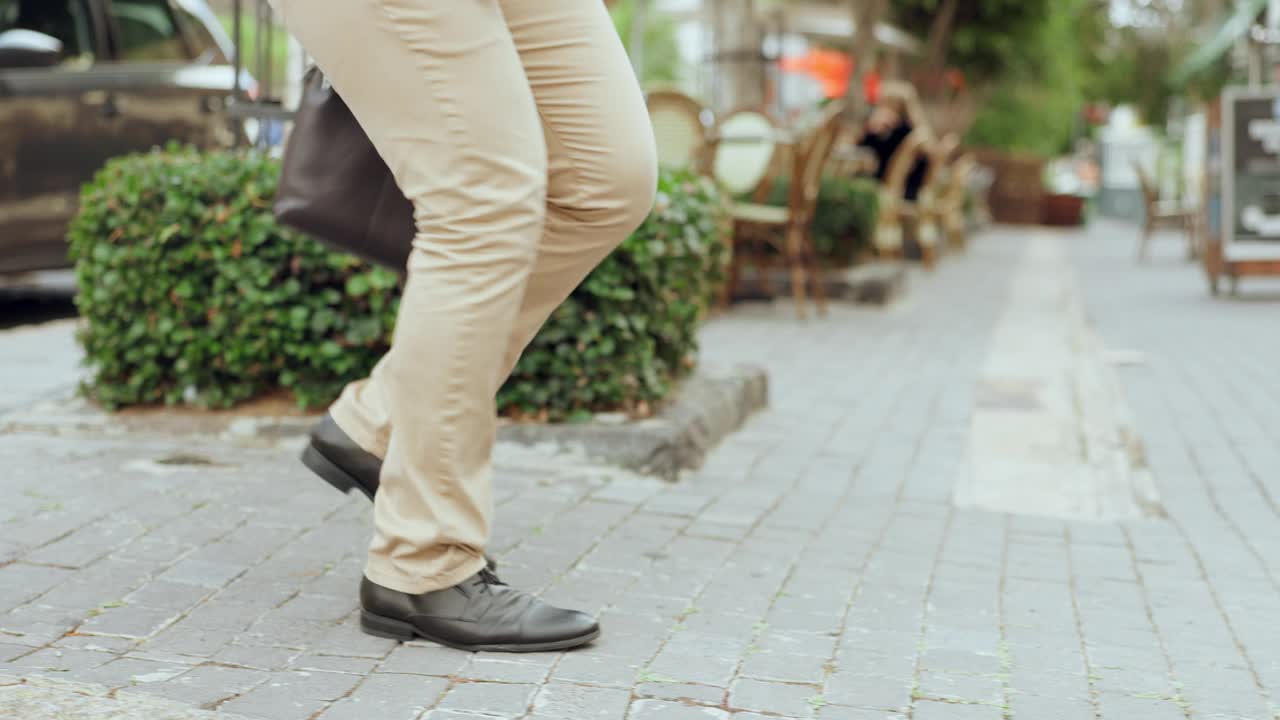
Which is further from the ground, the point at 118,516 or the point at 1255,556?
the point at 118,516

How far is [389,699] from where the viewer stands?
2322 mm

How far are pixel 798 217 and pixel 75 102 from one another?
13.2 feet

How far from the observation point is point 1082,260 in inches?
729

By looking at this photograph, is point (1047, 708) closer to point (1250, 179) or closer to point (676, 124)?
point (676, 124)

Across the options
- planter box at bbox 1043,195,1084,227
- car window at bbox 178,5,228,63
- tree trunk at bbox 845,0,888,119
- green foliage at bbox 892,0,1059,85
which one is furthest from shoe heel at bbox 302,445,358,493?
planter box at bbox 1043,195,1084,227

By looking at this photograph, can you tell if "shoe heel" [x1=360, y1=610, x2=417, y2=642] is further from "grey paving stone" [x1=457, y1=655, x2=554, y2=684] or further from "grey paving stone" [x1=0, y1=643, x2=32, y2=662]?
"grey paving stone" [x1=0, y1=643, x2=32, y2=662]

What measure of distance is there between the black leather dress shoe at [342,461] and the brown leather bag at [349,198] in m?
0.34

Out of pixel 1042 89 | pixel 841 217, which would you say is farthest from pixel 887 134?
pixel 1042 89

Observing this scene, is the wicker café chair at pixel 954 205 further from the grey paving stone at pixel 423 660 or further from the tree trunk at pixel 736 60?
the grey paving stone at pixel 423 660

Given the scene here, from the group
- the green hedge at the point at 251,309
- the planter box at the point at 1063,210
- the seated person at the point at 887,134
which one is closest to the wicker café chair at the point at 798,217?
the green hedge at the point at 251,309

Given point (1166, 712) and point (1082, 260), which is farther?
point (1082, 260)

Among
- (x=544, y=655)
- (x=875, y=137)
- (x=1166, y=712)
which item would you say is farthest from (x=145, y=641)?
(x=875, y=137)

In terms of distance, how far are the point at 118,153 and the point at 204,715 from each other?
552cm

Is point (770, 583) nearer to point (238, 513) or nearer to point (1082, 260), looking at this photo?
point (238, 513)
